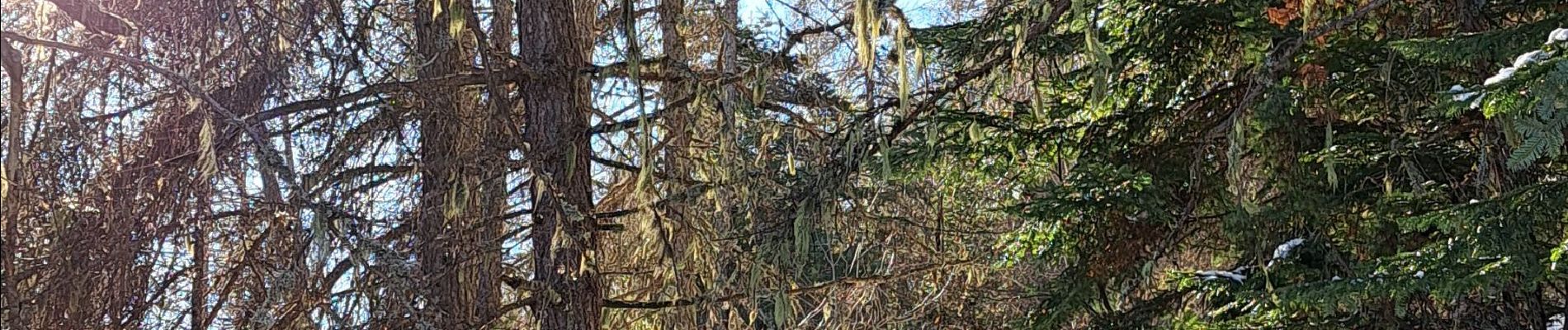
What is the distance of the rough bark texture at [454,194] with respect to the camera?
11.7 ft

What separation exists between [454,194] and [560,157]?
0.37 meters

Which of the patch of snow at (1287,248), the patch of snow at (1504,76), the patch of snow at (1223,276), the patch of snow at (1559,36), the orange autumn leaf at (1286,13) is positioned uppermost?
the orange autumn leaf at (1286,13)

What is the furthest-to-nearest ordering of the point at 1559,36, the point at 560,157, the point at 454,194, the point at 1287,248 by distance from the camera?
the point at 1287,248 → the point at 560,157 → the point at 454,194 → the point at 1559,36

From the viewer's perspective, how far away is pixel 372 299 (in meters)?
3.54

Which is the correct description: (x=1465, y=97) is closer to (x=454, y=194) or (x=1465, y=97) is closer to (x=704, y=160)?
(x=704, y=160)

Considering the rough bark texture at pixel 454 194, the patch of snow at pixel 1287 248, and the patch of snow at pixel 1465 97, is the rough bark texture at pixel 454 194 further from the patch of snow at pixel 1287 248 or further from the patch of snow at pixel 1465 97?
the patch of snow at pixel 1287 248

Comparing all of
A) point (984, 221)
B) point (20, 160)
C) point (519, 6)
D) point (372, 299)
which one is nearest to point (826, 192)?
point (519, 6)

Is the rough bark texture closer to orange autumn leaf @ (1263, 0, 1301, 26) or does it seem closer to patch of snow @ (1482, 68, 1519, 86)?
patch of snow @ (1482, 68, 1519, 86)

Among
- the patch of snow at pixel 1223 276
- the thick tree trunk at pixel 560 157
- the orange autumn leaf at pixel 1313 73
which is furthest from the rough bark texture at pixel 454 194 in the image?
the orange autumn leaf at pixel 1313 73

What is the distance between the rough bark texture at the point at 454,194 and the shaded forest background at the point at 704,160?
13 millimetres

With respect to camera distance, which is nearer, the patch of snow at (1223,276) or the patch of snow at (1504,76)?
the patch of snow at (1504,76)

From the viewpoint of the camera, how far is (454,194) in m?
3.41

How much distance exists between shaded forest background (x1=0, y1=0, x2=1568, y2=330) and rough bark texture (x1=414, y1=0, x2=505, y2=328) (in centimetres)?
1

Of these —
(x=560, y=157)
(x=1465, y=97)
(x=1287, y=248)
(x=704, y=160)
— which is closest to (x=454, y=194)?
(x=560, y=157)
